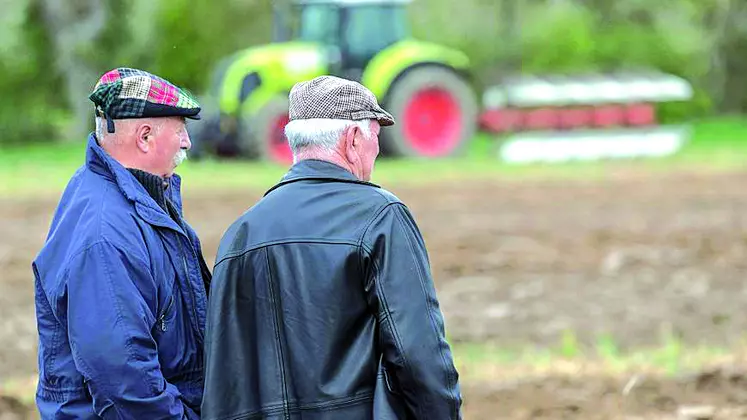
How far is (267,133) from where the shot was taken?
18.7m

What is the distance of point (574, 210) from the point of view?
1311 cm

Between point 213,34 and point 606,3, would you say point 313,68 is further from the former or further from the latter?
point 606,3

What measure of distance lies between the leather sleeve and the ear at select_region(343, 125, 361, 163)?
213 mm

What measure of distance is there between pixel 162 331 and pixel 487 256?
24.6 ft

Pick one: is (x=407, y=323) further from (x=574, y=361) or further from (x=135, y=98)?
(x=574, y=361)

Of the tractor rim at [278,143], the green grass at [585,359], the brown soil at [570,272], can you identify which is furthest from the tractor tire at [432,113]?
the green grass at [585,359]

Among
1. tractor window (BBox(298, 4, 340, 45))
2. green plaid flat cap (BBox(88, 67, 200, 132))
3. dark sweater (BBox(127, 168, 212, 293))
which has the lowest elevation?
tractor window (BBox(298, 4, 340, 45))

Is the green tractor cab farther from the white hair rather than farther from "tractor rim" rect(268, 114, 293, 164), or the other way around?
the white hair

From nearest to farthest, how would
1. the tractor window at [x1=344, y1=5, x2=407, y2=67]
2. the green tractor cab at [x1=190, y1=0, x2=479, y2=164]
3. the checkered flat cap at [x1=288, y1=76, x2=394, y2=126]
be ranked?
the checkered flat cap at [x1=288, y1=76, x2=394, y2=126] → the green tractor cab at [x1=190, y1=0, x2=479, y2=164] → the tractor window at [x1=344, y1=5, x2=407, y2=67]

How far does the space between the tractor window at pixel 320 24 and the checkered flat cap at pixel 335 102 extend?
1807cm

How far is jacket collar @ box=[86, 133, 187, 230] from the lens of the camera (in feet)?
10.3

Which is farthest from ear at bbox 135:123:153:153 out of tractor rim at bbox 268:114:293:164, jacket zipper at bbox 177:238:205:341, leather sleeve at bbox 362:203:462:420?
tractor rim at bbox 268:114:293:164

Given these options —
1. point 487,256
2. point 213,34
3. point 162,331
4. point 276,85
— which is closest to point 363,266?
point 162,331

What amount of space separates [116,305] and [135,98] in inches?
21.3
